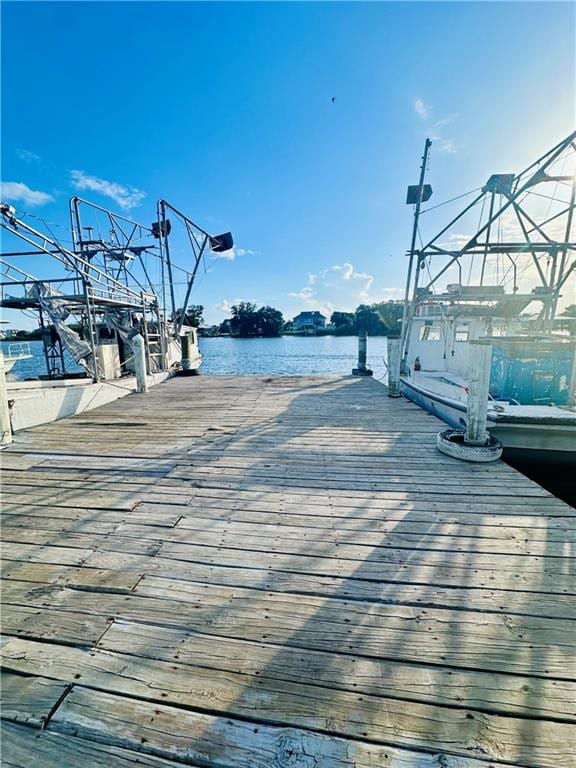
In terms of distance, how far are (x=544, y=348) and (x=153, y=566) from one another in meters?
5.69

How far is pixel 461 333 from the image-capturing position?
855 centimetres

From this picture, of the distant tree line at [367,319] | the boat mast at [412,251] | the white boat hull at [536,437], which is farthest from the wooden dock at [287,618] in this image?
the distant tree line at [367,319]

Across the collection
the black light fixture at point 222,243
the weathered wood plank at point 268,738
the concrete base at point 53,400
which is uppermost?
the black light fixture at point 222,243

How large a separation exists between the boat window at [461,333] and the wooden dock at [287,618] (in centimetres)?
607

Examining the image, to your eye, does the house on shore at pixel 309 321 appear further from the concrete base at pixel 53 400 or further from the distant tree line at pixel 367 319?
the concrete base at pixel 53 400

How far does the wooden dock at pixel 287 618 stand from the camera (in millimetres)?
1135

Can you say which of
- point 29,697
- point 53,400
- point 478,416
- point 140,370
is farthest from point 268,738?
point 140,370

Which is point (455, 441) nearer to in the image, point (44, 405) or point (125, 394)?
point (44, 405)

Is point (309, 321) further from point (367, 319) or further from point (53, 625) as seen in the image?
point (53, 625)

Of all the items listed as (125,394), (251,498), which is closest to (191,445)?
(251,498)

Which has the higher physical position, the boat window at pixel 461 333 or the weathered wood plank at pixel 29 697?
the boat window at pixel 461 333

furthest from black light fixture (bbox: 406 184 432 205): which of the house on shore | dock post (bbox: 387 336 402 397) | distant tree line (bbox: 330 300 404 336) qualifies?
the house on shore

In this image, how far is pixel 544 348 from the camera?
481 cm

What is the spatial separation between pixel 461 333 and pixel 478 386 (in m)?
5.87
